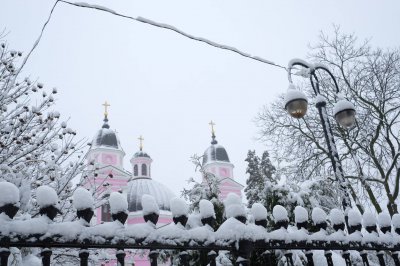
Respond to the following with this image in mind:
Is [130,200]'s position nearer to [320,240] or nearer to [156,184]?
[156,184]

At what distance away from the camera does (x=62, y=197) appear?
6.96 metres

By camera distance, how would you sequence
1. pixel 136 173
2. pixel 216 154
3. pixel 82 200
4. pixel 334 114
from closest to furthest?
1. pixel 82 200
2. pixel 334 114
3. pixel 136 173
4. pixel 216 154

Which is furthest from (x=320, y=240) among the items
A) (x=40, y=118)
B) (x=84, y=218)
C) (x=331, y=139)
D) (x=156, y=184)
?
(x=156, y=184)

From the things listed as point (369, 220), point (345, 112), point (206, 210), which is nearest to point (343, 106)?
point (345, 112)

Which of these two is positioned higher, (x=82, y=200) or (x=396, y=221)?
(x=82, y=200)

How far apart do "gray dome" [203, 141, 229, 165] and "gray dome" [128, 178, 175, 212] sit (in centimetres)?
645

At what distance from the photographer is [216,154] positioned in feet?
129

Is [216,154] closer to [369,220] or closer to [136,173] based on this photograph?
[136,173]

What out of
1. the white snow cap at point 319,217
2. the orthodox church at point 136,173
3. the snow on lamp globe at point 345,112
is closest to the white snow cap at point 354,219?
the white snow cap at point 319,217

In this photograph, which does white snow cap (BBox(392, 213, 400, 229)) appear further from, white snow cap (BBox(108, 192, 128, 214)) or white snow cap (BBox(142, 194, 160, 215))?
white snow cap (BBox(108, 192, 128, 214))

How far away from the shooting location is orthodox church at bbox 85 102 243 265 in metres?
28.4

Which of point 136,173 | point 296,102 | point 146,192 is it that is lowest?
point 296,102

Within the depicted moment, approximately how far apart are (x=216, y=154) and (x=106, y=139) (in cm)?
1254

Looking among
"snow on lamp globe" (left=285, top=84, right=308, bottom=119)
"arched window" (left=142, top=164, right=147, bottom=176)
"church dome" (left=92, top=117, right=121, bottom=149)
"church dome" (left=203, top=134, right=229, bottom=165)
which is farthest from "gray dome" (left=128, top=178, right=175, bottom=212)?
"snow on lamp globe" (left=285, top=84, right=308, bottom=119)
